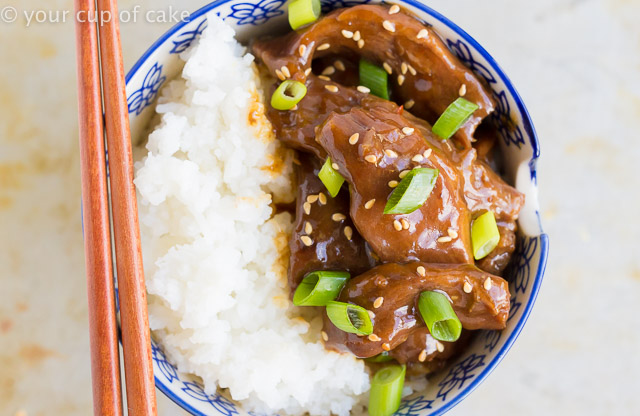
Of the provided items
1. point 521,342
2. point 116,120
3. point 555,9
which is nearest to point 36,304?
point 116,120

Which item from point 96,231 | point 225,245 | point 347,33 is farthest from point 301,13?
point 96,231

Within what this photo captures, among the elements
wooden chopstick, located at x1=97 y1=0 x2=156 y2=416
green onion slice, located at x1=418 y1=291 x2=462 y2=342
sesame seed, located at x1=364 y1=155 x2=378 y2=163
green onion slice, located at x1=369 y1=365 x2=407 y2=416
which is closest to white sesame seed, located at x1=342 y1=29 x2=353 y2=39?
sesame seed, located at x1=364 y1=155 x2=378 y2=163

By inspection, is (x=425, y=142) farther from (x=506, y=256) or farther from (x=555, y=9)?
(x=555, y=9)

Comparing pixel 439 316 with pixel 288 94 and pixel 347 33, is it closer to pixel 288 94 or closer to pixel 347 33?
pixel 288 94

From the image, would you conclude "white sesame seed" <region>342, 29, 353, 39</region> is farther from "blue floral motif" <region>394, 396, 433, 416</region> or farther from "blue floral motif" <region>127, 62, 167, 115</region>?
"blue floral motif" <region>394, 396, 433, 416</region>

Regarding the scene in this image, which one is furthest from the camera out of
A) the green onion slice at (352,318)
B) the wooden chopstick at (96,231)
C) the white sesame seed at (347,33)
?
the white sesame seed at (347,33)

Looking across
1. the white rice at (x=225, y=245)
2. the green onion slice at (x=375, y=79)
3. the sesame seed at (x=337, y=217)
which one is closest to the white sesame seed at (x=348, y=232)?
the sesame seed at (x=337, y=217)

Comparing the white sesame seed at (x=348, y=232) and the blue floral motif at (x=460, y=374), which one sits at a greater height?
the white sesame seed at (x=348, y=232)

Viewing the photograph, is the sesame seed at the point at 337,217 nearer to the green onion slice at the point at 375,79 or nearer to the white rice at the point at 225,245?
the white rice at the point at 225,245
